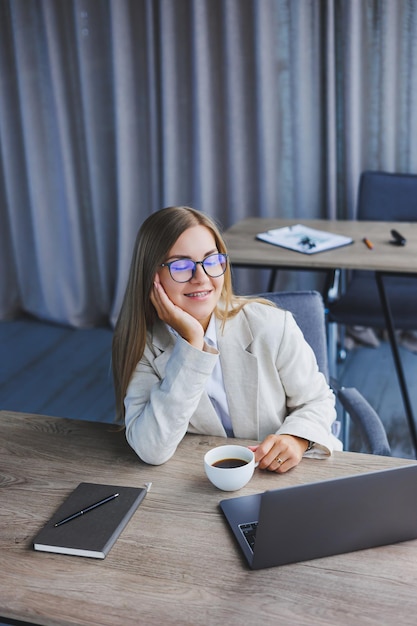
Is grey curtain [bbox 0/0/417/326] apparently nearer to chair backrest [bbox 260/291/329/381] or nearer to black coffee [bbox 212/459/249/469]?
chair backrest [bbox 260/291/329/381]

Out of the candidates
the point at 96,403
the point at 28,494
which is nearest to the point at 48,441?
the point at 28,494

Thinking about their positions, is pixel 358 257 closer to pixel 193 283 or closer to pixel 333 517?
pixel 193 283

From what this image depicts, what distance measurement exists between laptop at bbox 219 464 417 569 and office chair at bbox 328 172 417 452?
1.58 metres

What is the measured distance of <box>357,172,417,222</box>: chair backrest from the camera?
3.18 m

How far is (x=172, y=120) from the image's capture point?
3.71 metres

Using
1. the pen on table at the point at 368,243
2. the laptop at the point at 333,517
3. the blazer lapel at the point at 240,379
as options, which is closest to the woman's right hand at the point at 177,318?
the blazer lapel at the point at 240,379

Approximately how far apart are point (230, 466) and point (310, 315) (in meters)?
0.61

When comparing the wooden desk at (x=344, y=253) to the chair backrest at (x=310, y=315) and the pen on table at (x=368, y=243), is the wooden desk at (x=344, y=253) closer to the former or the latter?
the pen on table at (x=368, y=243)

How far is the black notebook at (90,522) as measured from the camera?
1.10 meters

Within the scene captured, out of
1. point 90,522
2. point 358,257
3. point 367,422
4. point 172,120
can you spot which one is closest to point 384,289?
point 358,257

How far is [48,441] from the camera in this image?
4.75ft

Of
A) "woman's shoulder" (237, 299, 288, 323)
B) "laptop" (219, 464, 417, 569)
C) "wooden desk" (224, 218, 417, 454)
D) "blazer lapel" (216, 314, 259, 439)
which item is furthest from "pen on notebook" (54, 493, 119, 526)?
"wooden desk" (224, 218, 417, 454)

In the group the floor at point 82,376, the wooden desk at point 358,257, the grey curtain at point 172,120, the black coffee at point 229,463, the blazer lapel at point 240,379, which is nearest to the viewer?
the black coffee at point 229,463

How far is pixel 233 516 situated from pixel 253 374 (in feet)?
1.38
